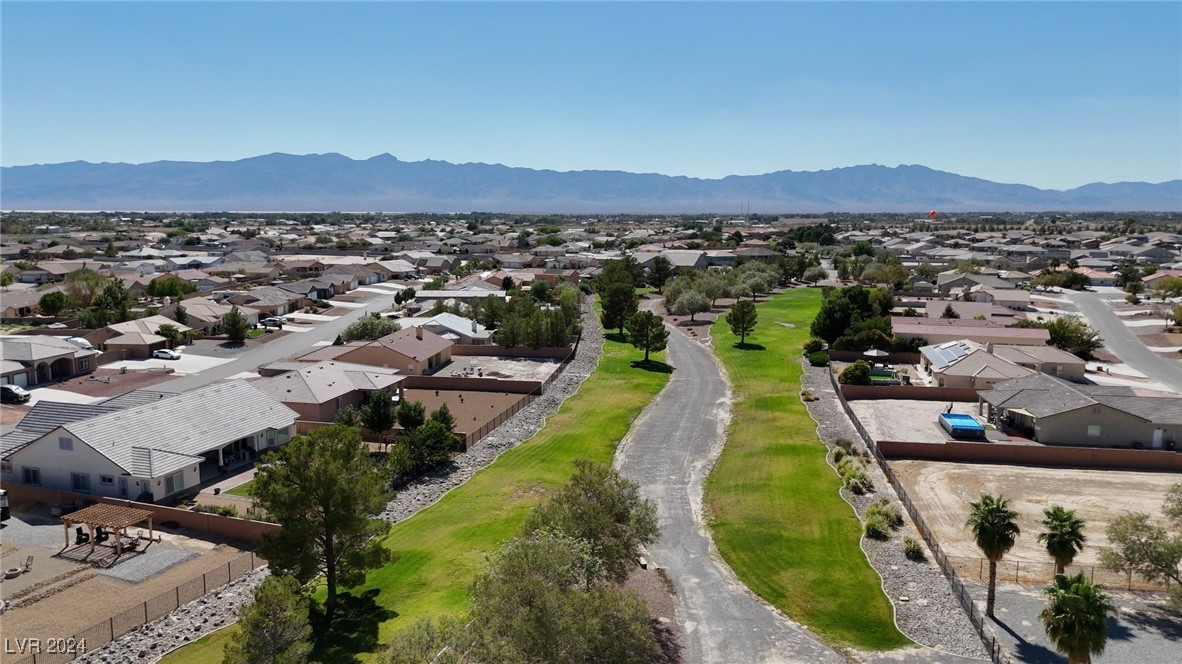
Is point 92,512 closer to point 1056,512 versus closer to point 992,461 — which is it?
point 1056,512

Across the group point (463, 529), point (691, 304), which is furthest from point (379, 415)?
point (691, 304)

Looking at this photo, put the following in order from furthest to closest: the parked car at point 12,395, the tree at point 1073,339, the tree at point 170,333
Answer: the tree at point 170,333 → the tree at point 1073,339 → the parked car at point 12,395

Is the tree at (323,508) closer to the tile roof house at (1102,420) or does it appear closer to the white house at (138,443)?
the white house at (138,443)

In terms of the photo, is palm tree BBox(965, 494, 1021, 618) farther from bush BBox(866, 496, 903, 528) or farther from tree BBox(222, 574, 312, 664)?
tree BBox(222, 574, 312, 664)

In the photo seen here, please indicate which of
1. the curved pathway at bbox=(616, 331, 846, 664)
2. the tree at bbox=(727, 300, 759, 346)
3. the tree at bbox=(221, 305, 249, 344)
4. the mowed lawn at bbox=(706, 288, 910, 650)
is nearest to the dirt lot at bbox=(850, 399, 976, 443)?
the mowed lawn at bbox=(706, 288, 910, 650)

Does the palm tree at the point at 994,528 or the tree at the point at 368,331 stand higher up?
the palm tree at the point at 994,528

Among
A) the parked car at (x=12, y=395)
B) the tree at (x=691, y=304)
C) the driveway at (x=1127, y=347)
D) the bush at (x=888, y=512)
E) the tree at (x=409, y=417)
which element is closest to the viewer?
the bush at (x=888, y=512)

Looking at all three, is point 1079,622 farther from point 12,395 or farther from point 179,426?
point 12,395

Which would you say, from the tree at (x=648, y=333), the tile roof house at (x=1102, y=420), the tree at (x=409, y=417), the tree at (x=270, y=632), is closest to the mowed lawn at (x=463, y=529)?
the tree at (x=270, y=632)
